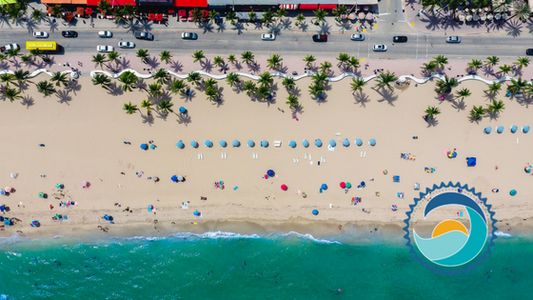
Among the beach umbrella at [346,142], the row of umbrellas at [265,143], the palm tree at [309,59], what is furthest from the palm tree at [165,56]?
the beach umbrella at [346,142]

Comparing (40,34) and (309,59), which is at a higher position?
(40,34)

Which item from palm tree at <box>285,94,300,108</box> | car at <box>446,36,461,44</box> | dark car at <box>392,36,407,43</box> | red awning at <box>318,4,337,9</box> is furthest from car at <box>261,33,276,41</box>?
car at <box>446,36,461,44</box>

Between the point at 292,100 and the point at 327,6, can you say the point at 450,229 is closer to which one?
the point at 292,100

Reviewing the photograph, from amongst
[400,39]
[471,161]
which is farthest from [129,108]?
[471,161]

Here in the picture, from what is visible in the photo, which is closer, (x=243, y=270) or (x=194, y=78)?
(x=194, y=78)

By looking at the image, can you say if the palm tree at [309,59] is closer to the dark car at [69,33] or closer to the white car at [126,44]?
the white car at [126,44]

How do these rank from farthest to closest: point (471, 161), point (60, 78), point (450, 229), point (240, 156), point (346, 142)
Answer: point (450, 229) < point (240, 156) < point (346, 142) < point (471, 161) < point (60, 78)
